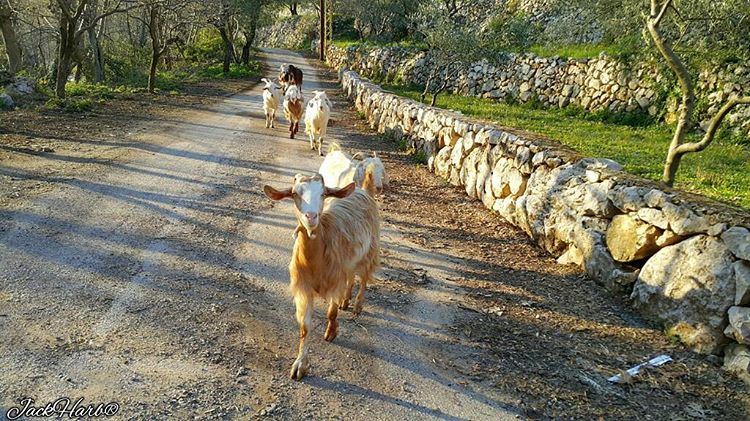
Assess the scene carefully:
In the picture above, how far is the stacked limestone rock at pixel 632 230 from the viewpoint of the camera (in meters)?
4.27

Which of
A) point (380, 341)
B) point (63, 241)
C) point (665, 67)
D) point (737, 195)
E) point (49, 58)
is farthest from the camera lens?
point (49, 58)

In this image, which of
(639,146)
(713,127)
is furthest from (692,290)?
(639,146)

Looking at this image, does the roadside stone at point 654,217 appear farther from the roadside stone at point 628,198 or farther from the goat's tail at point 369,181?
the goat's tail at point 369,181

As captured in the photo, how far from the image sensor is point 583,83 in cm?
1485

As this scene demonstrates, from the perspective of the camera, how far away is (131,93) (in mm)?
16719

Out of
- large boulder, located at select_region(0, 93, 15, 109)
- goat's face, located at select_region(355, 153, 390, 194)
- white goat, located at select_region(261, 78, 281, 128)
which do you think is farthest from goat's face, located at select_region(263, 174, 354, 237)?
large boulder, located at select_region(0, 93, 15, 109)

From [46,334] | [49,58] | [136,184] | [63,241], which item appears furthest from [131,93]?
[49,58]

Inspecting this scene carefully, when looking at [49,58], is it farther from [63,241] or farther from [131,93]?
[63,241]

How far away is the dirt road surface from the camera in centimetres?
364

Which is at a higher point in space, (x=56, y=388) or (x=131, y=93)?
(x=131, y=93)

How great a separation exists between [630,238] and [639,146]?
194 inches

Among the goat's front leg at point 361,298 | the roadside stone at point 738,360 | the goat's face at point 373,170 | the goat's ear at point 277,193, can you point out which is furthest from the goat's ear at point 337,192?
the roadside stone at point 738,360

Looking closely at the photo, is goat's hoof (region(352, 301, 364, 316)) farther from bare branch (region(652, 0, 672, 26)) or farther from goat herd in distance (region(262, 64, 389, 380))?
bare branch (region(652, 0, 672, 26))

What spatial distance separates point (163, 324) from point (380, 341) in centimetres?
197
